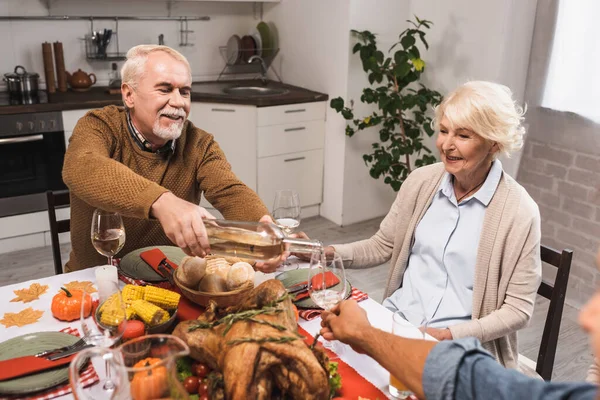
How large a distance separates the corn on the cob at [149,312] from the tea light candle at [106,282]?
2.5 inches

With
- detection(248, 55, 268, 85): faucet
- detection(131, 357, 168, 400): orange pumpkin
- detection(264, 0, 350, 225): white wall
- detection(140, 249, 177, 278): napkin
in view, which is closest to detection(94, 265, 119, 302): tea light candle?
detection(140, 249, 177, 278): napkin

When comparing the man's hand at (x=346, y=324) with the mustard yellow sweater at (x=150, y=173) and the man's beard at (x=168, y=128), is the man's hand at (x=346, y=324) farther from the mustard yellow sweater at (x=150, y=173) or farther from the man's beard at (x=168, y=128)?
the man's beard at (x=168, y=128)

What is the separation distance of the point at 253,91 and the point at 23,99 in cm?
155

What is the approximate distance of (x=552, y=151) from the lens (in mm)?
3102

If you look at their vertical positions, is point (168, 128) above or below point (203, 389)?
above

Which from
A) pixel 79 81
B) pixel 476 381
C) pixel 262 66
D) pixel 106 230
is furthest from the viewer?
pixel 262 66

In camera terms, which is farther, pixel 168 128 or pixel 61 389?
pixel 168 128

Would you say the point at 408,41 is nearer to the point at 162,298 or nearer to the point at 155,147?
the point at 155,147

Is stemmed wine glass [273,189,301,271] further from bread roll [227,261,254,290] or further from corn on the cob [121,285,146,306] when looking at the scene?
corn on the cob [121,285,146,306]

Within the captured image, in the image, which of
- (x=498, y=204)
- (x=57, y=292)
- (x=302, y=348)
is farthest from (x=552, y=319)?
(x=57, y=292)

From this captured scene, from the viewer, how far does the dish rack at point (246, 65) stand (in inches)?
171

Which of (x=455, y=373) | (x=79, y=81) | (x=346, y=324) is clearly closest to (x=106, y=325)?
(x=346, y=324)

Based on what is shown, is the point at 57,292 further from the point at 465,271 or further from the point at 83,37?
the point at 83,37

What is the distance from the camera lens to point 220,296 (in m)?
1.28
